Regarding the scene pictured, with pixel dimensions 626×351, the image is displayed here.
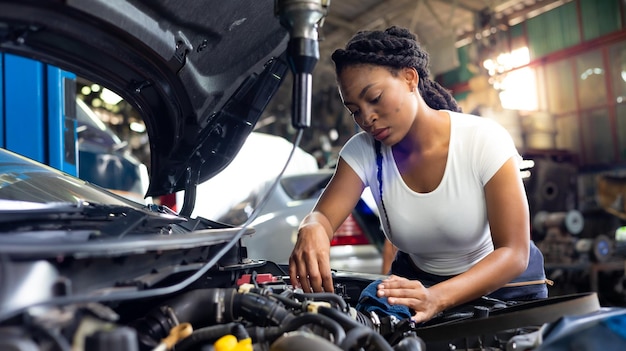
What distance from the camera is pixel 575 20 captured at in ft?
32.5

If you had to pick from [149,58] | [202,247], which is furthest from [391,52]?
[202,247]

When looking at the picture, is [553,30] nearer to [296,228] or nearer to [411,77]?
[296,228]

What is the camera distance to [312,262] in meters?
1.45

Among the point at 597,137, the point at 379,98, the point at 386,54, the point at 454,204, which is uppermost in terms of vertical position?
the point at 597,137

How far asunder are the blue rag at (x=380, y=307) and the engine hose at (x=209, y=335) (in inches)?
16.6

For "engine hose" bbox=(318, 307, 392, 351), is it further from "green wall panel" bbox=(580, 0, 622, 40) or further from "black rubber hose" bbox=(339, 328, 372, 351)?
"green wall panel" bbox=(580, 0, 622, 40)

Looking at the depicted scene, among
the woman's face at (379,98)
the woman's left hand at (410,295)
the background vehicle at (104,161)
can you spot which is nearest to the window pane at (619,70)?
the background vehicle at (104,161)

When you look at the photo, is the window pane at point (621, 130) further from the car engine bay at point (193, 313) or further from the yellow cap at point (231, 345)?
the yellow cap at point (231, 345)

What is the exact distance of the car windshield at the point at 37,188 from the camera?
3.89ft

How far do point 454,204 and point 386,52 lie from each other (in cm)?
55

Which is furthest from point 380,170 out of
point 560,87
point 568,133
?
point 560,87

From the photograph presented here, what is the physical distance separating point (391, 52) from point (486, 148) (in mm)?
444

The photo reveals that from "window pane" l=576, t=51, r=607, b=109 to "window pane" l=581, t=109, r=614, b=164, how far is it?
0.77ft

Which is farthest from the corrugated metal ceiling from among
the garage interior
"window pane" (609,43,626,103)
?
"window pane" (609,43,626,103)
